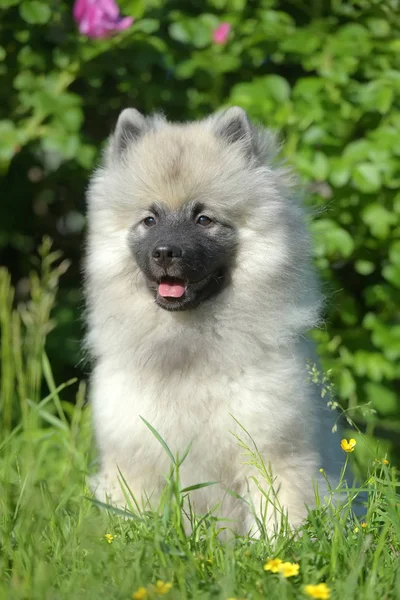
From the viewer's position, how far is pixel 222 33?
4.64 m

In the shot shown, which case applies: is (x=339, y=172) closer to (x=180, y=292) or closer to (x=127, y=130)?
(x=127, y=130)

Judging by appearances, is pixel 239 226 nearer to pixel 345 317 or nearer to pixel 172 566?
pixel 172 566

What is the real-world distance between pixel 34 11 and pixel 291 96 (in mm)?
1499

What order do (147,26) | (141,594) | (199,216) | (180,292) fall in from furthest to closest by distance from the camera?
(147,26)
(199,216)
(180,292)
(141,594)

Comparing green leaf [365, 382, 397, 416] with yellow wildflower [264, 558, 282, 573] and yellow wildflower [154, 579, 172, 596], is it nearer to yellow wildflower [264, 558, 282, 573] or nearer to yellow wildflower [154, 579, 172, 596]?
yellow wildflower [264, 558, 282, 573]

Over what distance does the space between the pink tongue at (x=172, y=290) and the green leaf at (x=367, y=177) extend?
157 cm

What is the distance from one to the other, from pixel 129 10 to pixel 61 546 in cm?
303

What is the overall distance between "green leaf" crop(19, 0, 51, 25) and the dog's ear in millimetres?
1439

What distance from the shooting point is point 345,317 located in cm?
505

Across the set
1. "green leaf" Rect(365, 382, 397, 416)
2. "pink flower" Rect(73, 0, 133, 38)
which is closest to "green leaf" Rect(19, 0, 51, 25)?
"pink flower" Rect(73, 0, 133, 38)

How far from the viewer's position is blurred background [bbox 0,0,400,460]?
4.50 metres

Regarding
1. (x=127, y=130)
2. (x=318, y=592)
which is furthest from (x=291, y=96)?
(x=318, y=592)

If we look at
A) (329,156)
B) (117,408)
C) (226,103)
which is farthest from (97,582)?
(226,103)

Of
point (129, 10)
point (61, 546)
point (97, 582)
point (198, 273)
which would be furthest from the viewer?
point (129, 10)
